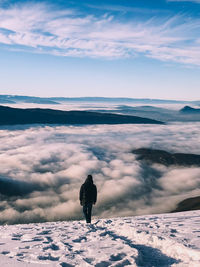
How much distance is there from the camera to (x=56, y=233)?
10586mm

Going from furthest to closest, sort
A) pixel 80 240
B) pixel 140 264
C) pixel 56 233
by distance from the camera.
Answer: pixel 56 233 < pixel 80 240 < pixel 140 264

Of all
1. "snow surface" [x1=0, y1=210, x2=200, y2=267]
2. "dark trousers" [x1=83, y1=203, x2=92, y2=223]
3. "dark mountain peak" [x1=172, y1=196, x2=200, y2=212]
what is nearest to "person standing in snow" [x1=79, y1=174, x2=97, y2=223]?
"dark trousers" [x1=83, y1=203, x2=92, y2=223]

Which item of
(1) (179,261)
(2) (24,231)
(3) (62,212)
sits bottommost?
(3) (62,212)

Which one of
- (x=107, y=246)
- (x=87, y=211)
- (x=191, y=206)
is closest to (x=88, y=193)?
(x=87, y=211)

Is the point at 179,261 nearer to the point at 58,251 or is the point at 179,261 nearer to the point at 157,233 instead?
the point at 157,233

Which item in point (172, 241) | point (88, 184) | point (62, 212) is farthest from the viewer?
point (62, 212)

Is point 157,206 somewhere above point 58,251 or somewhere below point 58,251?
below

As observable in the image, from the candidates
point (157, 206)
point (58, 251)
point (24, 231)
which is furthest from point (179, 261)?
point (157, 206)

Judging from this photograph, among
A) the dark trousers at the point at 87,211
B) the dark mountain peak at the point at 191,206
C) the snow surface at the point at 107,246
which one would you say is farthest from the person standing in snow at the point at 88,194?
the dark mountain peak at the point at 191,206

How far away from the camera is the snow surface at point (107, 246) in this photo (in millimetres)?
7176

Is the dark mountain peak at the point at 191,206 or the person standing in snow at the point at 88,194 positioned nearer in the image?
the person standing in snow at the point at 88,194

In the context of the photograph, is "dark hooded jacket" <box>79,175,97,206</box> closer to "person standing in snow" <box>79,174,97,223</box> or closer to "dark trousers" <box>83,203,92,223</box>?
"person standing in snow" <box>79,174,97,223</box>

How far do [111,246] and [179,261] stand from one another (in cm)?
214

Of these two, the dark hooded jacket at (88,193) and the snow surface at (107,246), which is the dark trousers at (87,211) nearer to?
the dark hooded jacket at (88,193)
